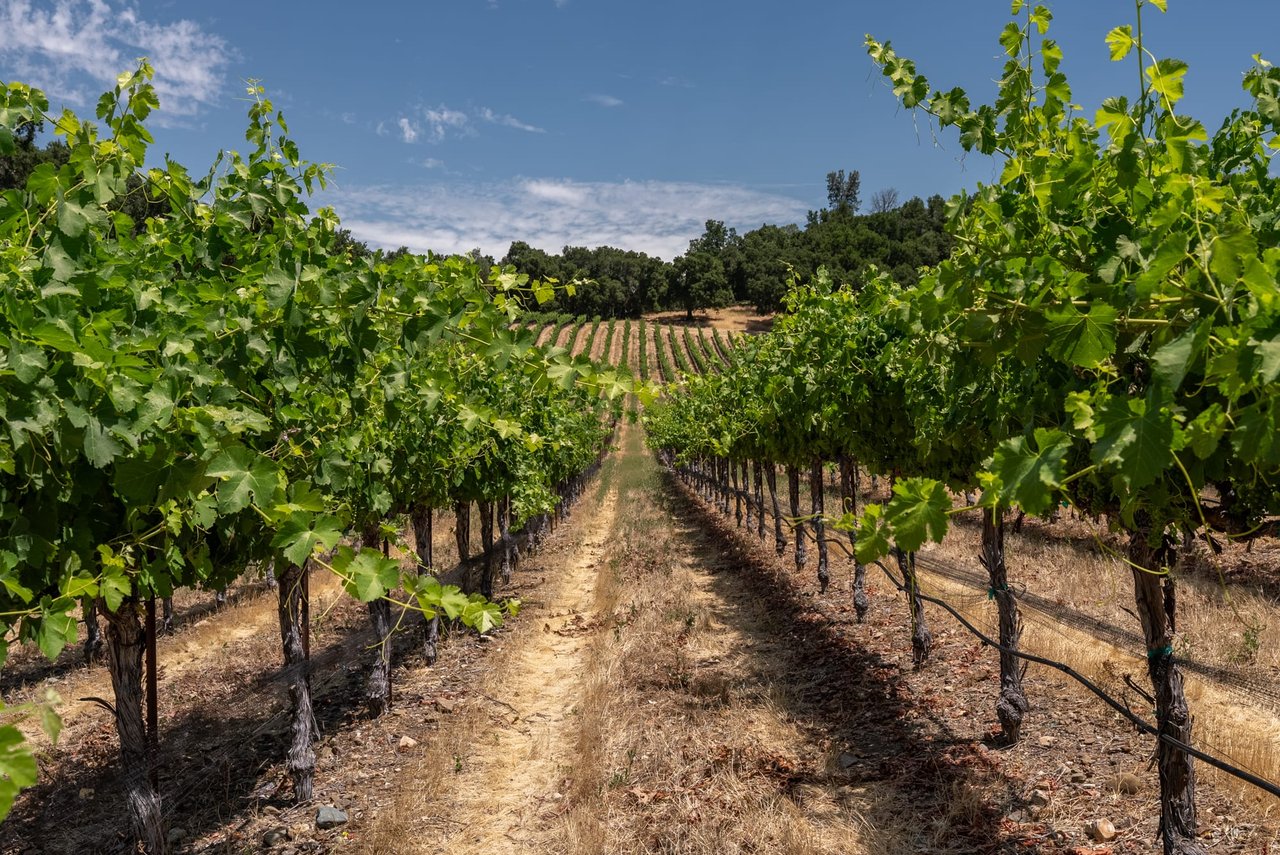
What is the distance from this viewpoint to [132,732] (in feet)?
16.3

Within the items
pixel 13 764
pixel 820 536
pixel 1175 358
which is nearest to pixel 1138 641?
pixel 820 536

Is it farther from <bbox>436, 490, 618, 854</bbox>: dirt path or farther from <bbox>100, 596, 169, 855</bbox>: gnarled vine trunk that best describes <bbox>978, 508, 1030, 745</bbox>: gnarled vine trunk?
<bbox>100, 596, 169, 855</bbox>: gnarled vine trunk

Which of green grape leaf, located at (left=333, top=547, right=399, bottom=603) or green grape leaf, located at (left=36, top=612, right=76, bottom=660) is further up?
green grape leaf, located at (left=333, top=547, right=399, bottom=603)

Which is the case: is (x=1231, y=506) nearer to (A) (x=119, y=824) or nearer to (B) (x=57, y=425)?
(B) (x=57, y=425)

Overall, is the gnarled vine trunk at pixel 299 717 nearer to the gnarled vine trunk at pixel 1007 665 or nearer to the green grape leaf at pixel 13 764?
the green grape leaf at pixel 13 764

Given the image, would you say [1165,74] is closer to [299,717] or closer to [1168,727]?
[1168,727]

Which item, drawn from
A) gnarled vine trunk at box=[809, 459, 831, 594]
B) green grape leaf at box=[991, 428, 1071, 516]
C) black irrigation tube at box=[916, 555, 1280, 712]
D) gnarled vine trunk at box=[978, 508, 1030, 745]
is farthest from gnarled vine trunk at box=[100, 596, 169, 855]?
gnarled vine trunk at box=[809, 459, 831, 594]

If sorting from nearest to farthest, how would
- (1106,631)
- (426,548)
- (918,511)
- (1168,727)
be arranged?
(918,511)
(1168,727)
(1106,631)
(426,548)

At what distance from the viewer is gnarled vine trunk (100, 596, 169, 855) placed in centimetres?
494

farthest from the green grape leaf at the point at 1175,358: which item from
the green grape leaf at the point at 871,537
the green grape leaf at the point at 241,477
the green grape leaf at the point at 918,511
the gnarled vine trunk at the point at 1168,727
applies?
the gnarled vine trunk at the point at 1168,727

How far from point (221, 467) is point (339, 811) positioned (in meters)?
5.50

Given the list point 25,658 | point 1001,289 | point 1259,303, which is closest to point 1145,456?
point 1259,303

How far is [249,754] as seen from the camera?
26.0 ft

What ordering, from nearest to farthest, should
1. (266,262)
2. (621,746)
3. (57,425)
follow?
(57,425) < (266,262) < (621,746)
